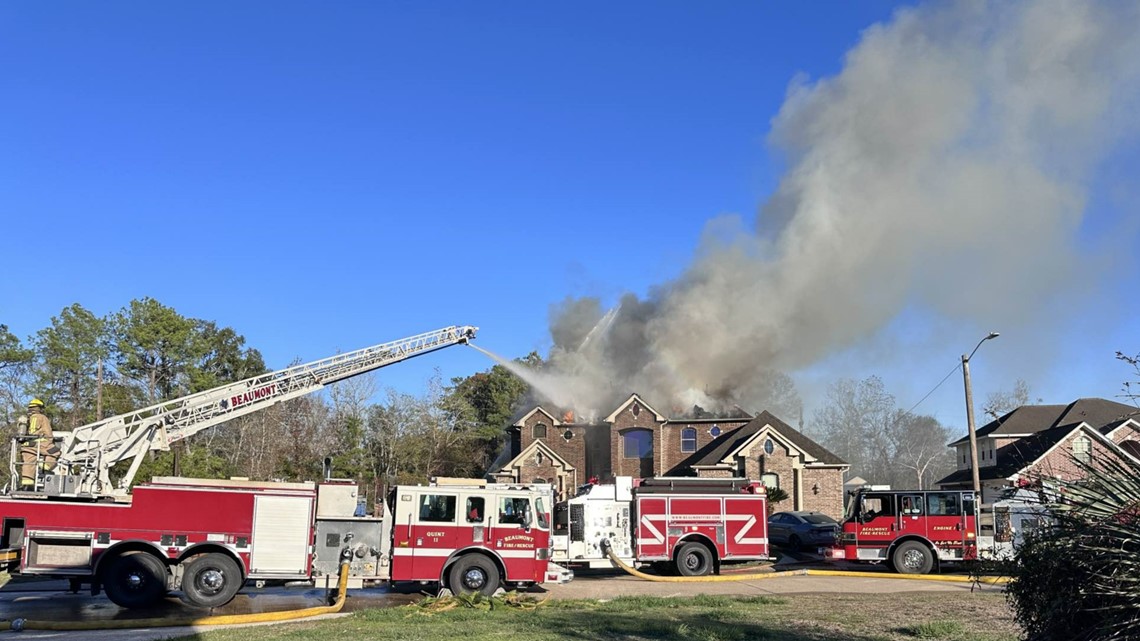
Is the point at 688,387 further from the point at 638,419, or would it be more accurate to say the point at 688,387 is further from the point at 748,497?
the point at 748,497

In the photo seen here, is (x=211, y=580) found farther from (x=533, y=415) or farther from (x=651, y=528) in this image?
(x=533, y=415)

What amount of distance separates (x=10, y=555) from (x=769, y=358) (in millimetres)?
40416

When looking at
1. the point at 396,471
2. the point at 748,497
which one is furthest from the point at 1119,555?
the point at 396,471

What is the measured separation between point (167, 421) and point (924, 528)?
17531 mm

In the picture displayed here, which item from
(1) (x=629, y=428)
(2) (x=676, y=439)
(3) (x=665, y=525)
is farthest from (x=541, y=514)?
(2) (x=676, y=439)

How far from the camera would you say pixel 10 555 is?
14.7 m

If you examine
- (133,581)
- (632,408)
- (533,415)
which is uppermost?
(632,408)

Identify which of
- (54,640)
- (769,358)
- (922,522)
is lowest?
(54,640)

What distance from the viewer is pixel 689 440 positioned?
50.1m

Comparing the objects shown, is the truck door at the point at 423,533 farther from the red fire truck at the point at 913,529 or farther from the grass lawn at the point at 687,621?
the red fire truck at the point at 913,529

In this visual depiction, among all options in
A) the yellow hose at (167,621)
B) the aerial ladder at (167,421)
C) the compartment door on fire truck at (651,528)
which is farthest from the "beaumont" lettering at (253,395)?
the compartment door on fire truck at (651,528)

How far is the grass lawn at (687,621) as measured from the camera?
35.6 feet

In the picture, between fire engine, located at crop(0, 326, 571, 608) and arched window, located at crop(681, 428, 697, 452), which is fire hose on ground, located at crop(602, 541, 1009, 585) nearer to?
fire engine, located at crop(0, 326, 571, 608)

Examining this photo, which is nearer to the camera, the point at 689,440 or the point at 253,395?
the point at 253,395
